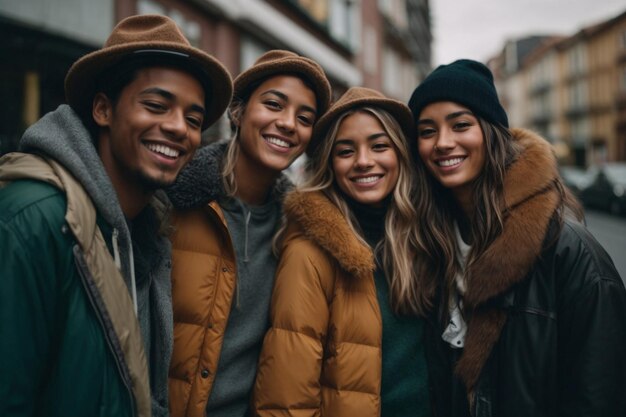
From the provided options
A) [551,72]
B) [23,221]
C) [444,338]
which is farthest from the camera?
[551,72]

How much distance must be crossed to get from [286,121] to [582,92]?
5006 centimetres

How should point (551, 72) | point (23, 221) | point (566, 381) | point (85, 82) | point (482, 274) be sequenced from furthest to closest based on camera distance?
point (551, 72) → point (482, 274) → point (566, 381) → point (85, 82) → point (23, 221)

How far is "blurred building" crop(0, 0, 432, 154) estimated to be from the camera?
17.3 ft

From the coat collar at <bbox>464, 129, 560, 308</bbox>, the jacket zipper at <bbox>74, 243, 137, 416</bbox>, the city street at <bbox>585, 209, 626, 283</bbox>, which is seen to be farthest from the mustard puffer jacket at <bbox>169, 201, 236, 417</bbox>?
the city street at <bbox>585, 209, 626, 283</bbox>

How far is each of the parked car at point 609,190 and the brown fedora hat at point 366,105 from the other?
1731 cm

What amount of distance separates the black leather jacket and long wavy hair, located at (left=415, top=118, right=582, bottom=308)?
0.70ft

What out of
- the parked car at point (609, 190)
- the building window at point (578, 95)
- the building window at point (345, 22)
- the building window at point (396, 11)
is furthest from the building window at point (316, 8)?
the building window at point (578, 95)

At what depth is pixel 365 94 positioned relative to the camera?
2.59 m

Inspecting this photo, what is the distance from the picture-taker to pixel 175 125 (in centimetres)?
180

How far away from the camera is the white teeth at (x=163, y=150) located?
179 cm

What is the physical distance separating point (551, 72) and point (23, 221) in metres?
57.1

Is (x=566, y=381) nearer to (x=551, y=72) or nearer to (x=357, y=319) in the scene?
(x=357, y=319)

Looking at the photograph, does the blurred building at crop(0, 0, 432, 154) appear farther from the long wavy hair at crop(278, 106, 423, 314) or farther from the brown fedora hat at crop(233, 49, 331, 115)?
the long wavy hair at crop(278, 106, 423, 314)

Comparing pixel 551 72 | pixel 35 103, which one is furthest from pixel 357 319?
pixel 551 72
